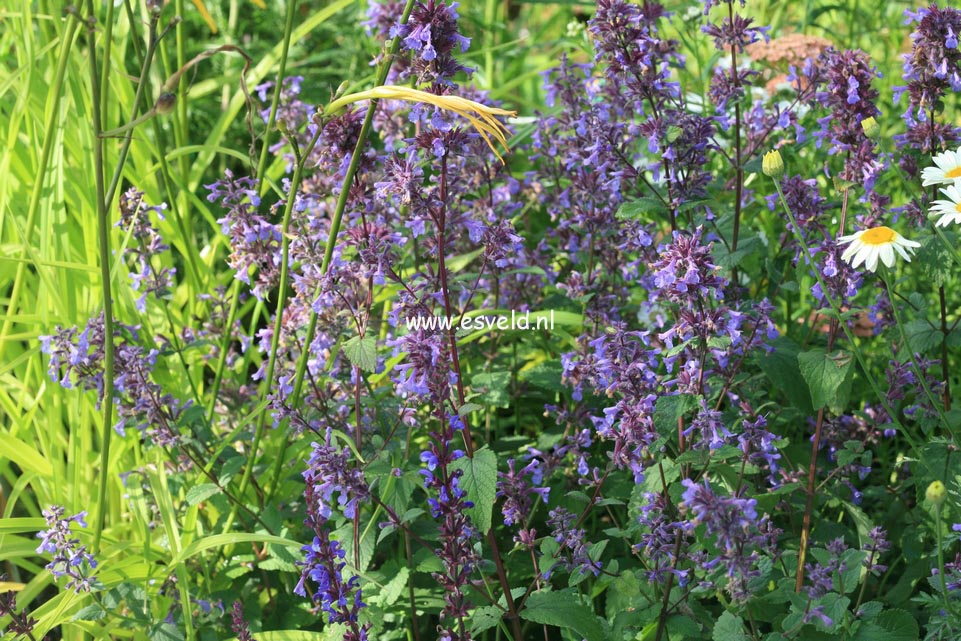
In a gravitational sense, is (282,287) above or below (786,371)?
above

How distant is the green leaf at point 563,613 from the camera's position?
2090 mm

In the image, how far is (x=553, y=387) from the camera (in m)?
2.79

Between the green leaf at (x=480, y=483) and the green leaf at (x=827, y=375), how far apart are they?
802mm

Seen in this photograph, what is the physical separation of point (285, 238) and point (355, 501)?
695 mm

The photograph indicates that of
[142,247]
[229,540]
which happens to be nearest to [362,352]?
[229,540]

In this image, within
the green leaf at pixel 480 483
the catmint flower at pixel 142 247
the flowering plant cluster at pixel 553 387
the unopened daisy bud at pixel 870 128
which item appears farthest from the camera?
the catmint flower at pixel 142 247

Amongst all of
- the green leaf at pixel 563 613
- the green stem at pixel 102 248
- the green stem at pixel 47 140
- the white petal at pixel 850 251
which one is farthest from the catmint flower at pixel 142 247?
the white petal at pixel 850 251

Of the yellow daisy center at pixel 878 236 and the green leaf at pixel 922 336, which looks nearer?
the yellow daisy center at pixel 878 236

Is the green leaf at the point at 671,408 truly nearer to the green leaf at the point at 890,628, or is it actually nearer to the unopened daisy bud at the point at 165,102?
the green leaf at the point at 890,628

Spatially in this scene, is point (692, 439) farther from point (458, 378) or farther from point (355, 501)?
point (355, 501)

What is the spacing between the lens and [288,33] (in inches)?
95.7

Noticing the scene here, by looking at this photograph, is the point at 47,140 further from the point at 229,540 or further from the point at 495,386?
the point at 495,386

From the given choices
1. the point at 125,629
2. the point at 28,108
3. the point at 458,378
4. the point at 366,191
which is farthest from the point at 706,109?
the point at 125,629

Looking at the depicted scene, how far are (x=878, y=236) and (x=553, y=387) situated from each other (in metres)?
0.99
